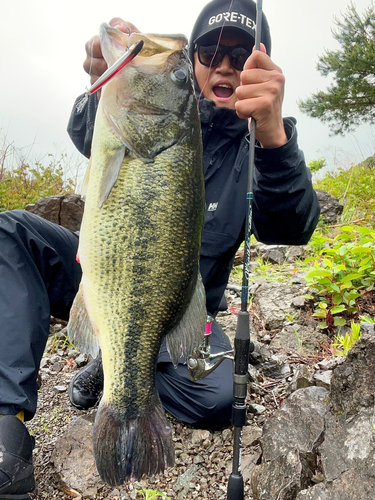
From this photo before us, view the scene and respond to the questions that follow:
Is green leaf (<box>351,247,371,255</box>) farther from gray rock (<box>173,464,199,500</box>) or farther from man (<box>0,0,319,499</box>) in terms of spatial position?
gray rock (<box>173,464,199,500</box>)

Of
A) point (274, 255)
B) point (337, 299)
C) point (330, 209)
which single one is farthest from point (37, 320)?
point (330, 209)

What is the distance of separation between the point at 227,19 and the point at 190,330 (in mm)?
2368

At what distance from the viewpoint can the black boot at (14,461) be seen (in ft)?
5.73

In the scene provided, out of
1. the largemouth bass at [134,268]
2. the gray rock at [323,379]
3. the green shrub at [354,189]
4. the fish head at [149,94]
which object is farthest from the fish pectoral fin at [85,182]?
the green shrub at [354,189]

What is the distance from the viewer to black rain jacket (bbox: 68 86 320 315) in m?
2.27

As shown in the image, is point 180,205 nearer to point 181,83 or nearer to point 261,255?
point 181,83

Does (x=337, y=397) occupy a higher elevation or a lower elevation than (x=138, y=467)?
higher

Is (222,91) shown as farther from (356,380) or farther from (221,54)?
(356,380)

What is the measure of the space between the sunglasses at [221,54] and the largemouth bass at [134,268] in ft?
5.20

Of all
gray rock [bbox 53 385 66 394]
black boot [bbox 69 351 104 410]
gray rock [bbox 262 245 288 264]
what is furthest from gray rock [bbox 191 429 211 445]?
gray rock [bbox 262 245 288 264]

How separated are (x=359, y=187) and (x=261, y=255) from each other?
3.53 m

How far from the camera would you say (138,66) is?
5.52 ft

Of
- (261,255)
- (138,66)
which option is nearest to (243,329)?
(138,66)

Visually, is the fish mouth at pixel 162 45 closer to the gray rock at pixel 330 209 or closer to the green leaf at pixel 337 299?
the green leaf at pixel 337 299
